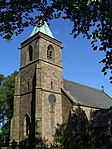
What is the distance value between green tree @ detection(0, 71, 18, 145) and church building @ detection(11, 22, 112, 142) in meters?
16.6

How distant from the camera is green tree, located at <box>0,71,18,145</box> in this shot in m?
44.1

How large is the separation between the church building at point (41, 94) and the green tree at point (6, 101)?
16631 mm

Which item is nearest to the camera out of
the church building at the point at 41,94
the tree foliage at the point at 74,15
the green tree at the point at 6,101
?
the tree foliage at the point at 74,15

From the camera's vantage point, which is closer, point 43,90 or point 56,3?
point 56,3

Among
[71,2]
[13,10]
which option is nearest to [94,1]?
[71,2]

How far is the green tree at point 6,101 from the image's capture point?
145ft

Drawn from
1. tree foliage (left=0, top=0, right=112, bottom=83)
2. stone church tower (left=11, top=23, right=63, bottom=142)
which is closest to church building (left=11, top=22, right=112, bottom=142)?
stone church tower (left=11, top=23, right=63, bottom=142)

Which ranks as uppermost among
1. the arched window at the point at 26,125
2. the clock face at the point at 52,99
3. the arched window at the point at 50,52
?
the arched window at the point at 50,52

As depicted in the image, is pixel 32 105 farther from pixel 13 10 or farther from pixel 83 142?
pixel 13 10

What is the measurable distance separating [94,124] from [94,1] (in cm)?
2328

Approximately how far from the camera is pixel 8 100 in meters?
45.3

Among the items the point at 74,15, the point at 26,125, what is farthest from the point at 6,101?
the point at 74,15

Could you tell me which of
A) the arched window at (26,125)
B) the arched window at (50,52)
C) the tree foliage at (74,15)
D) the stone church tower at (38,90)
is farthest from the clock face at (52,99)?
the tree foliage at (74,15)

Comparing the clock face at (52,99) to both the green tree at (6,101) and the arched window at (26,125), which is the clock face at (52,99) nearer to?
the arched window at (26,125)
